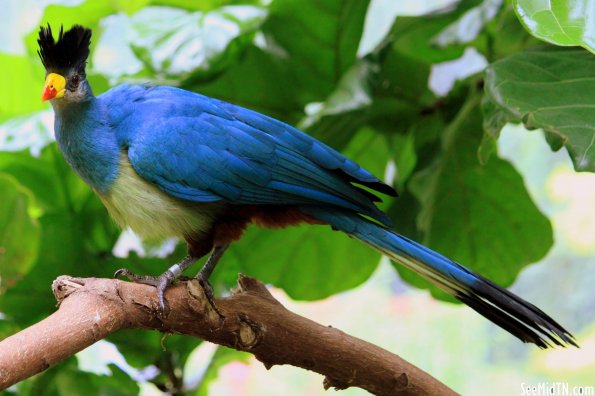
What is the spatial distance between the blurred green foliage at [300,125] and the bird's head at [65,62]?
0.98 ft

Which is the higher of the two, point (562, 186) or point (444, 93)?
point (444, 93)

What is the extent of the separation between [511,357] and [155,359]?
4.69 ft

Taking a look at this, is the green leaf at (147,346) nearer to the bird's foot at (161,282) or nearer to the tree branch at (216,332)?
the bird's foot at (161,282)

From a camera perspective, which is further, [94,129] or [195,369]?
[195,369]

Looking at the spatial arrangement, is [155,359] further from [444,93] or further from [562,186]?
[562,186]

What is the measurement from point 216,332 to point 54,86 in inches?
27.2

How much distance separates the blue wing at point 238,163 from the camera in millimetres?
1703

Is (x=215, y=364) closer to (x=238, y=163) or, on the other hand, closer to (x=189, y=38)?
(x=238, y=163)

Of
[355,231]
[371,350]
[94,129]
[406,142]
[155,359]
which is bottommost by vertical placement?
[155,359]

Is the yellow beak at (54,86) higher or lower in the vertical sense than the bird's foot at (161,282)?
higher

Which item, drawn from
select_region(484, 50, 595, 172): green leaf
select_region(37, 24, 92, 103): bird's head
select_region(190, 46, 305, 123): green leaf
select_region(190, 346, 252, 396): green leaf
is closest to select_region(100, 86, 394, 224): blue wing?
select_region(37, 24, 92, 103): bird's head

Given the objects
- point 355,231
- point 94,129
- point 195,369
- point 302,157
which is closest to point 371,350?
point 355,231

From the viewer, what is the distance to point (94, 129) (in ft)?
5.90

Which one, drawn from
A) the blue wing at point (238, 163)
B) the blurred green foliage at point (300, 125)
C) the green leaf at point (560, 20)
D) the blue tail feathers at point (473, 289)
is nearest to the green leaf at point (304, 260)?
the blurred green foliage at point (300, 125)
